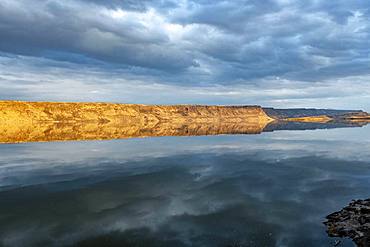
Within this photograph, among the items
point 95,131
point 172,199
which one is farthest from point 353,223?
point 95,131

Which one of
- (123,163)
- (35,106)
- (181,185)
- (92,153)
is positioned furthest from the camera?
(35,106)

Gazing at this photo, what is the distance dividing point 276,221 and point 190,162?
57.2 feet

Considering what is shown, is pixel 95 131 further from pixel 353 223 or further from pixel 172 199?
pixel 353 223

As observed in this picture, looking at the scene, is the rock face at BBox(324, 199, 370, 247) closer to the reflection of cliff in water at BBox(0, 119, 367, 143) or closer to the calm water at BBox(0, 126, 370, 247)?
the calm water at BBox(0, 126, 370, 247)

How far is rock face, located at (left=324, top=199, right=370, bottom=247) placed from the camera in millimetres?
13518

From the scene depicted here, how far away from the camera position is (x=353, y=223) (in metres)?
15.0

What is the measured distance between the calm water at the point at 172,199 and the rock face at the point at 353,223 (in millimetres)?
536

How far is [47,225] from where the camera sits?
14.7 meters

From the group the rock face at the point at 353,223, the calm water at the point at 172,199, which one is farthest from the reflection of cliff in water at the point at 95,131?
the rock face at the point at 353,223

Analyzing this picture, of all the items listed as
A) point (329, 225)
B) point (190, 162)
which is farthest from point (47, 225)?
point (190, 162)

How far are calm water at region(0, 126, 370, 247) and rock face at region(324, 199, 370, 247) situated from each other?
1.76 ft

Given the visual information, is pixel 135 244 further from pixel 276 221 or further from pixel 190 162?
pixel 190 162

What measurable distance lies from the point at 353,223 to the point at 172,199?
A: 9.14 metres

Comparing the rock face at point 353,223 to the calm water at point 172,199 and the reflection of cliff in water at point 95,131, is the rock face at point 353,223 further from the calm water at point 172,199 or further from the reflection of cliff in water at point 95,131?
the reflection of cliff in water at point 95,131
